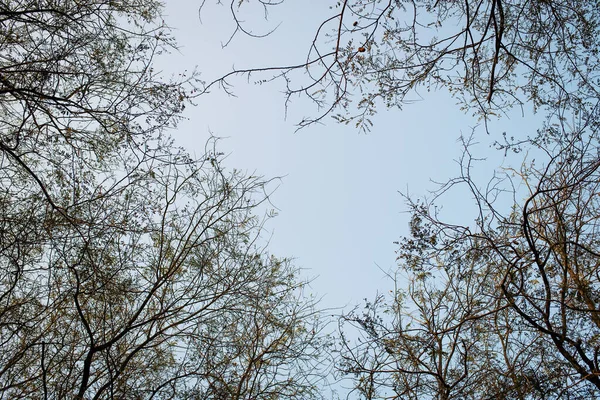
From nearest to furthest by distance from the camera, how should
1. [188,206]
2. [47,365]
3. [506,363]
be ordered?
[47,365]
[188,206]
[506,363]

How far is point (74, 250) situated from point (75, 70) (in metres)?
1.39

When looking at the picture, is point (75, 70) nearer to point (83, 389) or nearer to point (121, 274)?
point (121, 274)

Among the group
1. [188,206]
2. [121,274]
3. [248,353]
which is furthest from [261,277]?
[121,274]

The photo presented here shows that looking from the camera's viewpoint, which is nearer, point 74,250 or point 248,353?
point 74,250

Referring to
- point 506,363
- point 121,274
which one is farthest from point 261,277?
point 506,363

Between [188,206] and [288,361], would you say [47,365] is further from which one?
[288,361]

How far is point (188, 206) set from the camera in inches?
170

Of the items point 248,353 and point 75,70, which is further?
point 248,353

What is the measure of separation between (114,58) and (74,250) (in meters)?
1.54

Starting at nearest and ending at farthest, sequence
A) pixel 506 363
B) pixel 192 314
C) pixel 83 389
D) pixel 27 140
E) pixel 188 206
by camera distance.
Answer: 1. pixel 83 389
2. pixel 27 140
3. pixel 192 314
4. pixel 188 206
5. pixel 506 363

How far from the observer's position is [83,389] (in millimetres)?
3164

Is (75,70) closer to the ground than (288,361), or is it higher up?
higher up

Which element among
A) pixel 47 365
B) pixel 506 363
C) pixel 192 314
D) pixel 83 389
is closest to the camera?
pixel 83 389

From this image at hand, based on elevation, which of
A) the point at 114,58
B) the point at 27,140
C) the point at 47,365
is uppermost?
the point at 114,58
